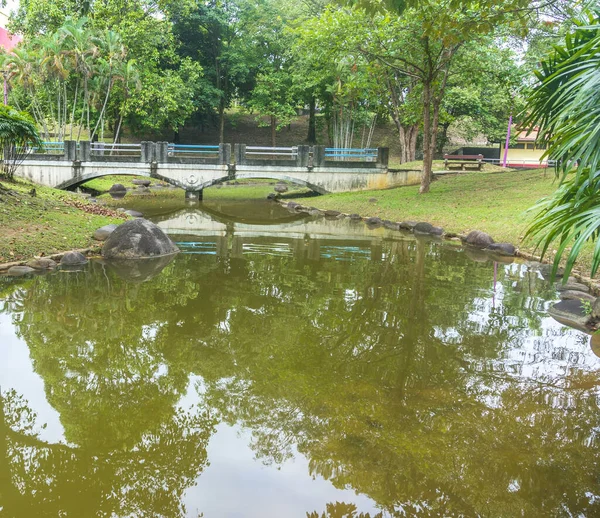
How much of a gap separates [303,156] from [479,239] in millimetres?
12270

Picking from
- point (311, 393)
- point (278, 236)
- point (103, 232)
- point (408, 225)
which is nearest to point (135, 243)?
point (103, 232)

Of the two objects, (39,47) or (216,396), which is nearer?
(216,396)

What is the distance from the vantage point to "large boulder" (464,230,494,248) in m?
14.3

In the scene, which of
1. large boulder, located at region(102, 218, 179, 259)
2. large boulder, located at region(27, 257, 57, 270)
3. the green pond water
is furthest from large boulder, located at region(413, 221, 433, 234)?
large boulder, located at region(27, 257, 57, 270)

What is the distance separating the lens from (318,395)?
17.2 ft

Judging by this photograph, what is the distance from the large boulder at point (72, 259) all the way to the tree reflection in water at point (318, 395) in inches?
55.9

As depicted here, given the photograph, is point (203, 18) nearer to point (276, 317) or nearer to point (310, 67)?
point (310, 67)

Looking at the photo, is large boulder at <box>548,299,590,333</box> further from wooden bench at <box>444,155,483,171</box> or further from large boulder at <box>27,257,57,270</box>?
wooden bench at <box>444,155,483,171</box>

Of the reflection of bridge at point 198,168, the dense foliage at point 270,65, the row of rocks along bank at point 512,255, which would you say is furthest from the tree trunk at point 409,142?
the row of rocks along bank at point 512,255

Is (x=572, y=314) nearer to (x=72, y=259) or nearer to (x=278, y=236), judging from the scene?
(x=72, y=259)

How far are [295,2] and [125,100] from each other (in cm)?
1376

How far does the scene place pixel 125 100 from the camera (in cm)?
2992

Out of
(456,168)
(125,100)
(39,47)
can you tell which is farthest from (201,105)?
(456,168)

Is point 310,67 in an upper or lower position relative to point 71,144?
upper
